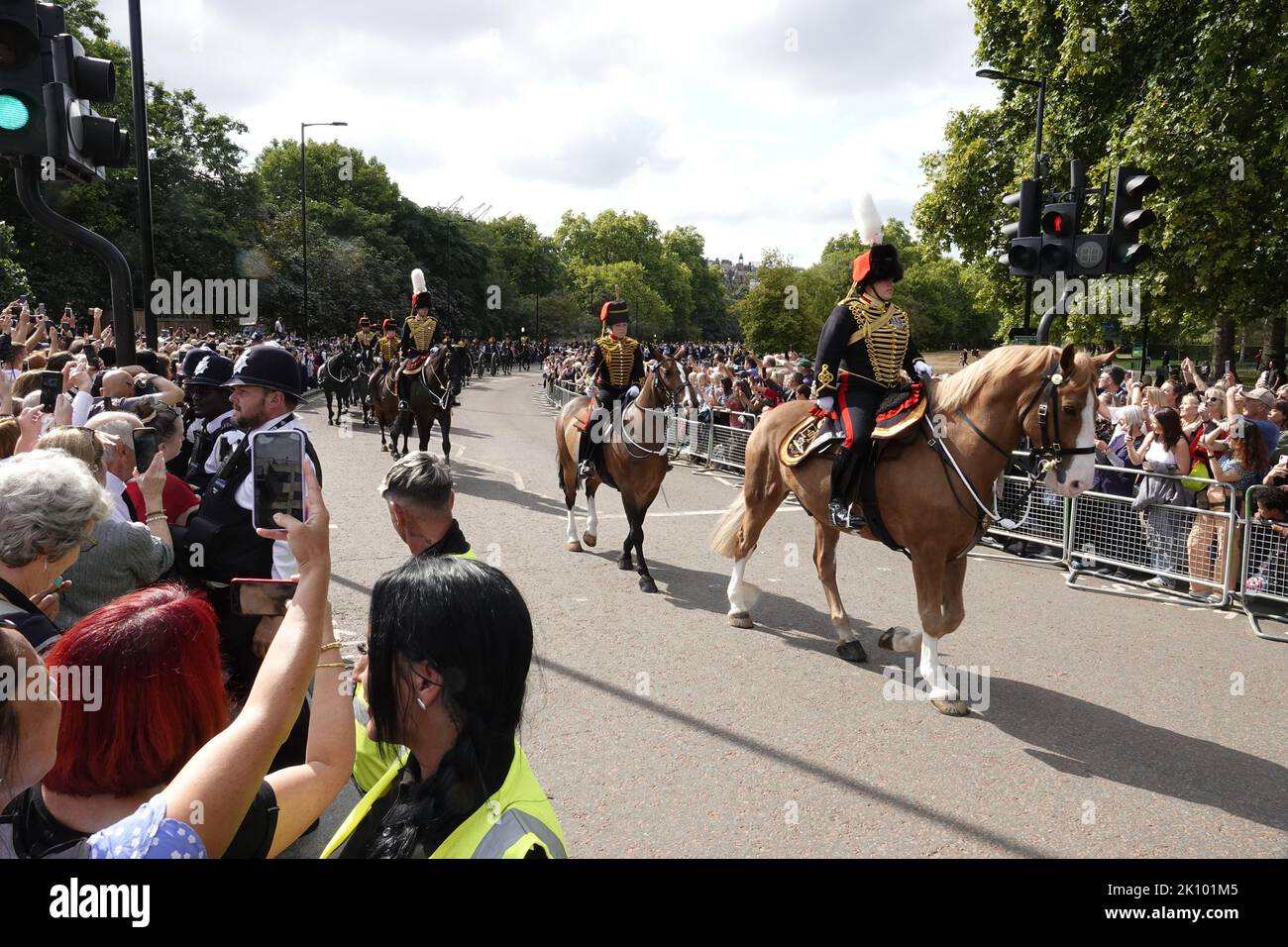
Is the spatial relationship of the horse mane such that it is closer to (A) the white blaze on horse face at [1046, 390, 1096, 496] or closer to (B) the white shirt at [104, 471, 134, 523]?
(A) the white blaze on horse face at [1046, 390, 1096, 496]

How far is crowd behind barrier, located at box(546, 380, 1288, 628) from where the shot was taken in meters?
7.92

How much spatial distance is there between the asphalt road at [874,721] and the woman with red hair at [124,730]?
2.81ft

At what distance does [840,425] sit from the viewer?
21.8 feet

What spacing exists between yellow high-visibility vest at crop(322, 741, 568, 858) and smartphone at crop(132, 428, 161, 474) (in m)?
3.23

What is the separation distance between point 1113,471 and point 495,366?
5335 cm

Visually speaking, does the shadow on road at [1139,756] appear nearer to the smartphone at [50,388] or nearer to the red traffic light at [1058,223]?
the red traffic light at [1058,223]

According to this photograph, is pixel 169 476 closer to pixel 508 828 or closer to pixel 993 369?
pixel 508 828

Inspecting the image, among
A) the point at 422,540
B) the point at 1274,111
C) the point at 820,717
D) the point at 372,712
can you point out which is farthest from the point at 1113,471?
the point at 1274,111

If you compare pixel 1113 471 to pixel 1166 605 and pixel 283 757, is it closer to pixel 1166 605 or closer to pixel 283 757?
pixel 1166 605

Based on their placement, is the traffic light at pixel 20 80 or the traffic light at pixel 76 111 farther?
the traffic light at pixel 76 111

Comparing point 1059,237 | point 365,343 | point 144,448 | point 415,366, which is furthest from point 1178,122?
point 144,448

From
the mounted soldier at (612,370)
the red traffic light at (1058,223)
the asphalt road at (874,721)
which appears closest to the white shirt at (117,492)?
the asphalt road at (874,721)

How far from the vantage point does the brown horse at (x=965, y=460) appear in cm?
580

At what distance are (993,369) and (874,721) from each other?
2391 millimetres
